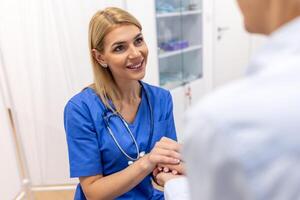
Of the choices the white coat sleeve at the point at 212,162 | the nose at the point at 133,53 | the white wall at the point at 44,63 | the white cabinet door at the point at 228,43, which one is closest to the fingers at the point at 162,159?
the nose at the point at 133,53

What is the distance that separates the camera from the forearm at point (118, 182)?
3.20ft

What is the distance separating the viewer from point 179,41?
2746 millimetres

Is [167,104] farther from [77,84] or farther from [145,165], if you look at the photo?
[77,84]

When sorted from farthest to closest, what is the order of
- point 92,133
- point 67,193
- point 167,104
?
1. point 67,193
2. point 167,104
3. point 92,133

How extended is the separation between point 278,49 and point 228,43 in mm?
2998

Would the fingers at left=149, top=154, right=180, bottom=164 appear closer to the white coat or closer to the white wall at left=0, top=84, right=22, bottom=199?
the white coat

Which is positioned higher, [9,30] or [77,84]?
[9,30]

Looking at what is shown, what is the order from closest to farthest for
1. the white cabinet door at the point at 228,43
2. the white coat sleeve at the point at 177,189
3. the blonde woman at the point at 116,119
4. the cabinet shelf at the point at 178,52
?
1. the white coat sleeve at the point at 177,189
2. the blonde woman at the point at 116,119
3. the cabinet shelf at the point at 178,52
4. the white cabinet door at the point at 228,43

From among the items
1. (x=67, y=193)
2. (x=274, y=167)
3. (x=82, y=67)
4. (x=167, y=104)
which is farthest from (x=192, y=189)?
(x=67, y=193)

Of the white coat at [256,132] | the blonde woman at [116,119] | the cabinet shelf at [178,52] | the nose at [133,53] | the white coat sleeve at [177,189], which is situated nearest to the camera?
the white coat at [256,132]

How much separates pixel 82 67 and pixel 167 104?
2.92 ft

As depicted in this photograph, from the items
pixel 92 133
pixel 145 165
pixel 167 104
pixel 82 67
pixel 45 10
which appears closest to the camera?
pixel 145 165

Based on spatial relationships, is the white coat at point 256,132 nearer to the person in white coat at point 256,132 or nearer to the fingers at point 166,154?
the person in white coat at point 256,132

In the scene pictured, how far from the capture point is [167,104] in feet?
4.05
